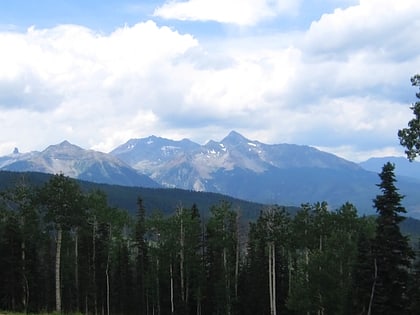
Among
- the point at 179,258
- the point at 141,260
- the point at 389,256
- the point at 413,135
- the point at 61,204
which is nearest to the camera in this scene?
the point at 413,135

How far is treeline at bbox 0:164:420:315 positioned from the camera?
53.9 metres

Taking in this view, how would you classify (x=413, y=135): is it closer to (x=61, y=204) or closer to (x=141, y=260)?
(x=61, y=204)

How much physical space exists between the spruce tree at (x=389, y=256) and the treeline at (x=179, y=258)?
2166mm

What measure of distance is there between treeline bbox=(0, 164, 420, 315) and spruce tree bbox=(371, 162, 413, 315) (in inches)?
85.3

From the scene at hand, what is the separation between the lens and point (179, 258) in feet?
245

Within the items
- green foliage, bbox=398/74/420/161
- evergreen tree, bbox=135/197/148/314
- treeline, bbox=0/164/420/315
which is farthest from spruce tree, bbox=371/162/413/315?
evergreen tree, bbox=135/197/148/314

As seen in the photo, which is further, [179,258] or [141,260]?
[141,260]

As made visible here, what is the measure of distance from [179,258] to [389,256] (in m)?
39.6

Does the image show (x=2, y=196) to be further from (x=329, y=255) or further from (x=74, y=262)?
(x=329, y=255)

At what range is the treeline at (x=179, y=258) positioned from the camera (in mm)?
53938

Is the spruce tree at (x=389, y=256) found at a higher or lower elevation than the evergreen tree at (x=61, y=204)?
lower

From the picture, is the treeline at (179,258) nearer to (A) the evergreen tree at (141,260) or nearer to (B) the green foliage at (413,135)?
(A) the evergreen tree at (141,260)

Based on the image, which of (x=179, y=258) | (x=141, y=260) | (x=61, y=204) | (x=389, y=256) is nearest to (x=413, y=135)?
(x=389, y=256)

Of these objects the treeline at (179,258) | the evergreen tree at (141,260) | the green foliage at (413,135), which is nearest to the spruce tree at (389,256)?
the treeline at (179,258)
